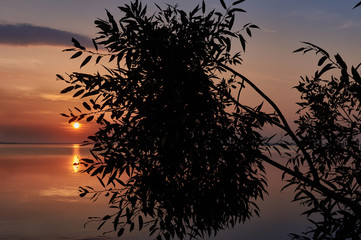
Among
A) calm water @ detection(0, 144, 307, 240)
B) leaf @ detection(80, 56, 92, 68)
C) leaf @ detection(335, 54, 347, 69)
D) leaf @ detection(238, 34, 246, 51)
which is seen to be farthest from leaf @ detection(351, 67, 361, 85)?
calm water @ detection(0, 144, 307, 240)

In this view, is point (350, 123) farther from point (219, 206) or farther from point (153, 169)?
point (153, 169)

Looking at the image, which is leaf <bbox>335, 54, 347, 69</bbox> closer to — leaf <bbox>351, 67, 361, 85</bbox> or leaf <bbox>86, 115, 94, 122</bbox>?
leaf <bbox>351, 67, 361, 85</bbox>

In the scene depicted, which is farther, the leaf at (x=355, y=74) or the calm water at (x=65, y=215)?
the calm water at (x=65, y=215)

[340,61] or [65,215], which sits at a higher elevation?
[65,215]

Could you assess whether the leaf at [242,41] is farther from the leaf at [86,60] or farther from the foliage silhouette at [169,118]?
the leaf at [86,60]

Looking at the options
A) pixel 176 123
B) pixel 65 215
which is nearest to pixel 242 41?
pixel 176 123

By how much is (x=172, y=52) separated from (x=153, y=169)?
1.76 m

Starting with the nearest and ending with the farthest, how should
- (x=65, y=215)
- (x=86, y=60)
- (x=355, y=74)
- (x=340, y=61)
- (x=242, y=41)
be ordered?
1. (x=355, y=74)
2. (x=340, y=61)
3. (x=242, y=41)
4. (x=86, y=60)
5. (x=65, y=215)

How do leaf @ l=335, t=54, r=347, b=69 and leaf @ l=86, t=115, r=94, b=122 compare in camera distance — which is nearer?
leaf @ l=335, t=54, r=347, b=69

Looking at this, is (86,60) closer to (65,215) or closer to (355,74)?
(355,74)

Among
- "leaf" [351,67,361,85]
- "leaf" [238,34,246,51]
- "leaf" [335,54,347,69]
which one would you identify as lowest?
"leaf" [351,67,361,85]

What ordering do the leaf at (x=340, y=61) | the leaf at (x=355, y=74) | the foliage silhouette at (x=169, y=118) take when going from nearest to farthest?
the leaf at (x=355, y=74)
the leaf at (x=340, y=61)
the foliage silhouette at (x=169, y=118)

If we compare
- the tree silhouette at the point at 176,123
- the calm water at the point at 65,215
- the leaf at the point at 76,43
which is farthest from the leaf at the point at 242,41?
the calm water at the point at 65,215

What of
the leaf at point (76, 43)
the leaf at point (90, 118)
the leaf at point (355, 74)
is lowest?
the leaf at point (355, 74)
